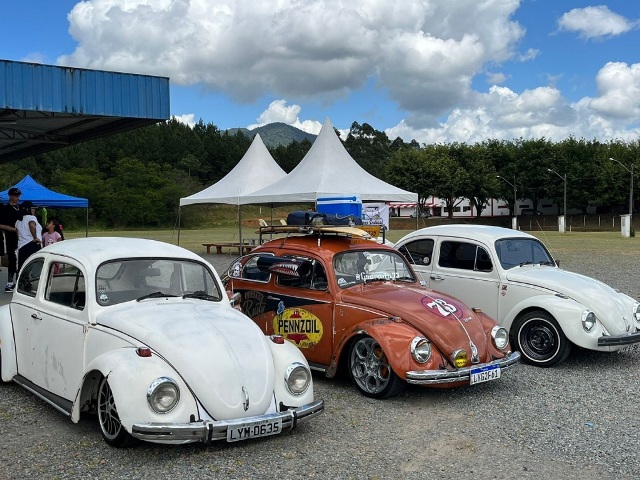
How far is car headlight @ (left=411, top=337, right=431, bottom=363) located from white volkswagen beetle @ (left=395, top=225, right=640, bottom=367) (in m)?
2.50

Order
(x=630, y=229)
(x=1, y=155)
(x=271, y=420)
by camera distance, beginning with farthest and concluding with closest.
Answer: (x=630, y=229) → (x=1, y=155) → (x=271, y=420)

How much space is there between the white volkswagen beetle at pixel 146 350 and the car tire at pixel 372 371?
4.16ft

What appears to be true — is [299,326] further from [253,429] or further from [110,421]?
[110,421]

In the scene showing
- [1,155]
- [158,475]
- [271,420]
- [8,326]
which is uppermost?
[1,155]

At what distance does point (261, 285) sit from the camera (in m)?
7.53

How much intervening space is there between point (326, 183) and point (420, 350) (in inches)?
527

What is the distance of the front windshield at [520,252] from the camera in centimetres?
848

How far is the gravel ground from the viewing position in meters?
4.39

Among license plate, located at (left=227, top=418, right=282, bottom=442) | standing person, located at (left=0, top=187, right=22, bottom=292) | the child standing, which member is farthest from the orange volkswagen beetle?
the child standing

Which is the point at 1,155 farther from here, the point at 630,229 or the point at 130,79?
the point at 630,229

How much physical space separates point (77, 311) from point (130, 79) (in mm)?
7608

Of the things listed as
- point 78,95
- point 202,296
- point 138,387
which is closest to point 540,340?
point 202,296

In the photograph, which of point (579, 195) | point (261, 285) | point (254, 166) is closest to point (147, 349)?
point (261, 285)

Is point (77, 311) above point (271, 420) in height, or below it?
above
